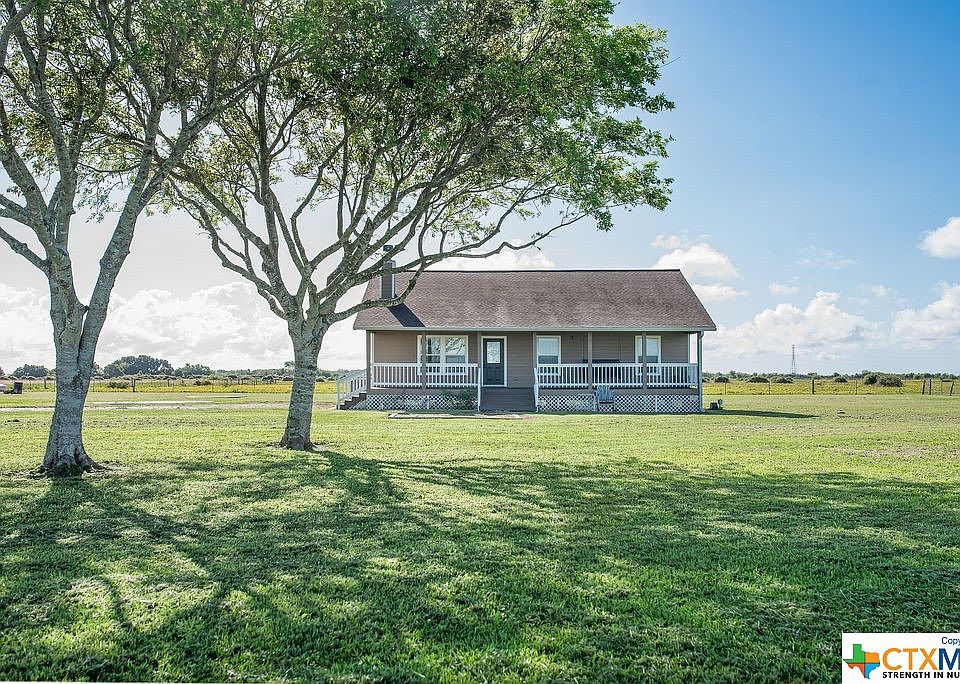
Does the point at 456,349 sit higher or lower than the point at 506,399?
higher

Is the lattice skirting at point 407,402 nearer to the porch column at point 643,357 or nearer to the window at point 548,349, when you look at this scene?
the window at point 548,349

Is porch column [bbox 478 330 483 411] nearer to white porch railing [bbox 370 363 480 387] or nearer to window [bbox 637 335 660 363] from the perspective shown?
white porch railing [bbox 370 363 480 387]

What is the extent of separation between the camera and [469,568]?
5398 mm

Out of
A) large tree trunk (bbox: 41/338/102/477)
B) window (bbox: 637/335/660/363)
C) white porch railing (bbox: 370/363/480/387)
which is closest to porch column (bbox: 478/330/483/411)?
white porch railing (bbox: 370/363/480/387)

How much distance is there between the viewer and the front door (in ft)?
103

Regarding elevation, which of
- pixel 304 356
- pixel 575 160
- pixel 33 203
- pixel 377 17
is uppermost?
pixel 377 17

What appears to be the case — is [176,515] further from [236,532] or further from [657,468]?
[657,468]

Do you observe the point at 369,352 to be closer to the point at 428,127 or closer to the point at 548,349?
the point at 548,349

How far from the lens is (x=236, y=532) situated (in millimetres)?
6707

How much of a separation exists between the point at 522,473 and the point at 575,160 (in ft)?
17.8

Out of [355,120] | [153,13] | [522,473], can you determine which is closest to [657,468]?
[522,473]

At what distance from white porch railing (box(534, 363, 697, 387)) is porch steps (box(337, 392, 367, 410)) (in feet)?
23.5

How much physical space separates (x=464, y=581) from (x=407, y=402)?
80.4ft

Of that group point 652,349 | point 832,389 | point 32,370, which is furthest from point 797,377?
point 32,370
